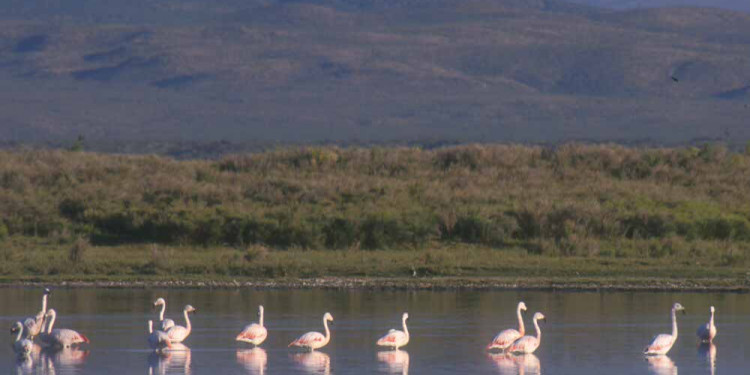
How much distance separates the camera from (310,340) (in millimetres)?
18766

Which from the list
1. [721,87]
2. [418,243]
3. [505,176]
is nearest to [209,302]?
[418,243]

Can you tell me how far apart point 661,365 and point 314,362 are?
4.22m

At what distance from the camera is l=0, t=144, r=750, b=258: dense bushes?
33031 millimetres

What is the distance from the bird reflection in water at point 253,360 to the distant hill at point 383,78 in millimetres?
64877

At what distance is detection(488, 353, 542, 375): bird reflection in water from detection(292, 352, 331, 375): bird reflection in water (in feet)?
6.75

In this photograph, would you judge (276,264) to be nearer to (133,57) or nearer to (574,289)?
(574,289)

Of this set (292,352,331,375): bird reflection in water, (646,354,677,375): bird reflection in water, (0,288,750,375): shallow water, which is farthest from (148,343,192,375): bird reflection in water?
(646,354,677,375): bird reflection in water

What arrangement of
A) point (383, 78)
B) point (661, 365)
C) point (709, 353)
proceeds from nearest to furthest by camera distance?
point (661, 365), point (709, 353), point (383, 78)

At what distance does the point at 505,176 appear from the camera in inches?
1670

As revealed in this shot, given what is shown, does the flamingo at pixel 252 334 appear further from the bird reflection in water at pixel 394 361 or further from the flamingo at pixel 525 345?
the flamingo at pixel 525 345

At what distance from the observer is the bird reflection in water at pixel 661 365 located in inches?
674

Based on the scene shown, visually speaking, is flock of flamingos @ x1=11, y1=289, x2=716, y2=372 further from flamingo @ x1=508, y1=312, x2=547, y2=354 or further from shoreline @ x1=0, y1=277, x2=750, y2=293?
shoreline @ x1=0, y1=277, x2=750, y2=293

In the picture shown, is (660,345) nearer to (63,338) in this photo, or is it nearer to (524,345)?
(524,345)

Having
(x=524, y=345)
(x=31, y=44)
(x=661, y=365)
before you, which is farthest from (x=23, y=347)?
(x=31, y=44)
